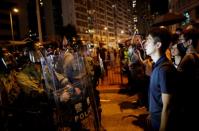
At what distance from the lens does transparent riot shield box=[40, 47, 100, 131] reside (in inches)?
190

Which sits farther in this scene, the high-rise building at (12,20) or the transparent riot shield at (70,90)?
the high-rise building at (12,20)

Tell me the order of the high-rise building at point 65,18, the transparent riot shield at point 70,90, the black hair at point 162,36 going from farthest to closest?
the high-rise building at point 65,18 → the transparent riot shield at point 70,90 → the black hair at point 162,36

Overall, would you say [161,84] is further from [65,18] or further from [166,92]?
[65,18]

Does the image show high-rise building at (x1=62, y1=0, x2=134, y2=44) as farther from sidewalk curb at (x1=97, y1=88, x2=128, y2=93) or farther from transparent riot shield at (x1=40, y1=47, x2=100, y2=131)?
transparent riot shield at (x1=40, y1=47, x2=100, y2=131)

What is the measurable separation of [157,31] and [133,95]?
29.6ft

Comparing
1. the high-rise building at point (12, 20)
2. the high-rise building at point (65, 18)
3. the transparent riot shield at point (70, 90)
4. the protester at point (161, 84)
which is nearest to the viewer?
the protester at point (161, 84)

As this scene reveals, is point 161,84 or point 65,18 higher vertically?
point 65,18

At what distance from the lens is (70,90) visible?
498 cm

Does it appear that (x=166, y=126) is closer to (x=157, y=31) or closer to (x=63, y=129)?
(x=157, y=31)

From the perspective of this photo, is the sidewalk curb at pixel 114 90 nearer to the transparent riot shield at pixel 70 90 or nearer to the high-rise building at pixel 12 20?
the transparent riot shield at pixel 70 90

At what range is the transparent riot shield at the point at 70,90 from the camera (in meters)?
4.82

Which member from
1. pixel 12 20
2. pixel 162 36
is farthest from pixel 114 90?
pixel 12 20

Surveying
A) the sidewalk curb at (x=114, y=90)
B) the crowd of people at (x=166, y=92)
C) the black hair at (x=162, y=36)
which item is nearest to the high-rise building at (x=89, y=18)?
the sidewalk curb at (x=114, y=90)

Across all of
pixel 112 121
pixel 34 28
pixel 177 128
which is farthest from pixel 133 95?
pixel 34 28
